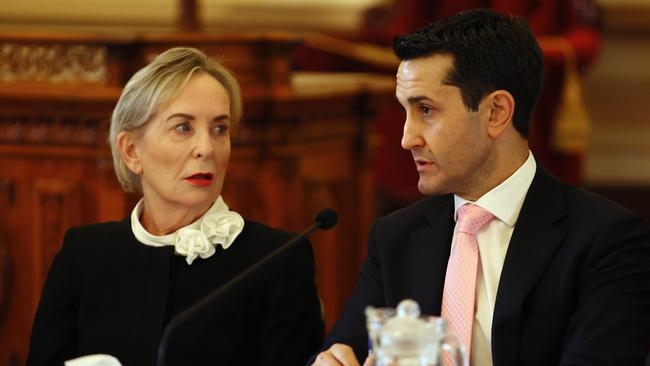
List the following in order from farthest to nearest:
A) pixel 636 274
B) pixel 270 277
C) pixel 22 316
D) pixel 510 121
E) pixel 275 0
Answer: pixel 275 0
pixel 22 316
pixel 270 277
pixel 510 121
pixel 636 274

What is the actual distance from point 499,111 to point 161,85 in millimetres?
764

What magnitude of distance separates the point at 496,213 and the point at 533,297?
0.64 ft

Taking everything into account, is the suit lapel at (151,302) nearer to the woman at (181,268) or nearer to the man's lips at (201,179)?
the woman at (181,268)

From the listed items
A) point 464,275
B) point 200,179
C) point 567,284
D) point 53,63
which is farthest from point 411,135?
point 53,63

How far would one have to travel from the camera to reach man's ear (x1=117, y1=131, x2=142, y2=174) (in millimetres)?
2822

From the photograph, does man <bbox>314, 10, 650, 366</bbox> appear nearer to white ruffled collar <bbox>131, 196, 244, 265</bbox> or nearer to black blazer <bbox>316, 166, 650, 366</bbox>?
black blazer <bbox>316, 166, 650, 366</bbox>

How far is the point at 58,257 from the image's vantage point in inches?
111

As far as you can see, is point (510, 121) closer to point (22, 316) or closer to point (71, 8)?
point (22, 316)

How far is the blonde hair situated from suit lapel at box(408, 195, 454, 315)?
1.84 ft

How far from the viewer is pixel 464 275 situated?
241cm

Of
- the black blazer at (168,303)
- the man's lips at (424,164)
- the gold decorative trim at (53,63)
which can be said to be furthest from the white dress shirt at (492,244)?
the gold decorative trim at (53,63)

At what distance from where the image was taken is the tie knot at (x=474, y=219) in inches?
96.3

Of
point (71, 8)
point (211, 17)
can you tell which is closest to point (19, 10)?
point (71, 8)

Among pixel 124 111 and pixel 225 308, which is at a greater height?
pixel 124 111
